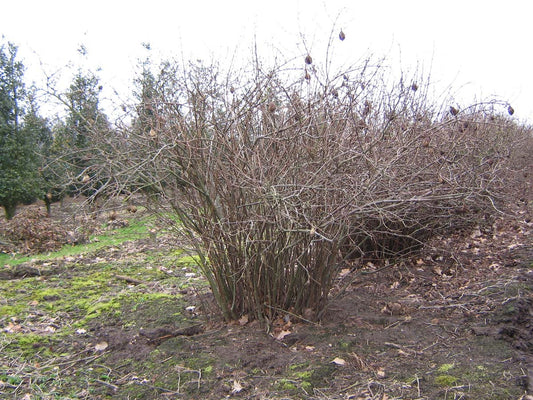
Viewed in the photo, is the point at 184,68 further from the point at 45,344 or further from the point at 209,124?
the point at 45,344

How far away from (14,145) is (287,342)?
12577 mm

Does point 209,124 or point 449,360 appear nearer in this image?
point 449,360

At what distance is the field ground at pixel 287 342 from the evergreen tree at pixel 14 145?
9.06m

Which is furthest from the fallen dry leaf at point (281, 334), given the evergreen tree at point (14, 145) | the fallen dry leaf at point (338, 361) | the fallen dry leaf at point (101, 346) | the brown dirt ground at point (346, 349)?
the evergreen tree at point (14, 145)

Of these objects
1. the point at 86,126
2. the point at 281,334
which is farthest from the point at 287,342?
the point at 86,126

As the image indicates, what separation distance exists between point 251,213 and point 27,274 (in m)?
4.41

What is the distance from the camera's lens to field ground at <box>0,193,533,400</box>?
278cm

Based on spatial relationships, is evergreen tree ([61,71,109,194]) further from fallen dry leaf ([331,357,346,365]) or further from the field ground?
fallen dry leaf ([331,357,346,365])

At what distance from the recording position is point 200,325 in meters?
3.76

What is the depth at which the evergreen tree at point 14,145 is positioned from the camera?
1314 cm

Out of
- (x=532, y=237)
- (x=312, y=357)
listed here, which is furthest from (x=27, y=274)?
(x=532, y=237)

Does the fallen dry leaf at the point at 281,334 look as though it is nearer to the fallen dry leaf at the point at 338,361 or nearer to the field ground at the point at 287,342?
the field ground at the point at 287,342

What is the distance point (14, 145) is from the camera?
1320cm

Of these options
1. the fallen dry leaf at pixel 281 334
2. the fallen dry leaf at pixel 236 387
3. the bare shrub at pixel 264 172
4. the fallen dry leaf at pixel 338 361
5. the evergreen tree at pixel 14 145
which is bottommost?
the fallen dry leaf at pixel 236 387
